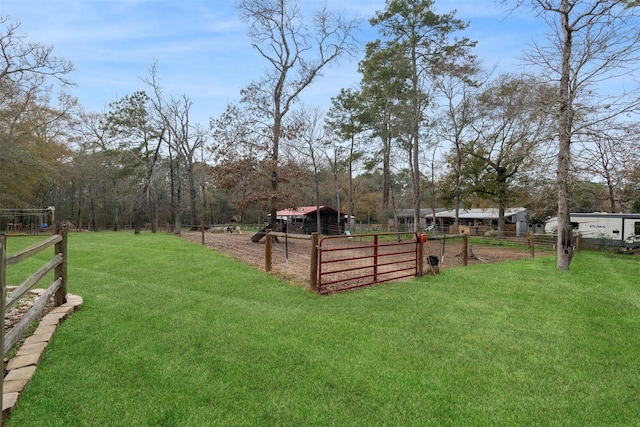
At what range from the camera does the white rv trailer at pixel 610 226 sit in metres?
16.3

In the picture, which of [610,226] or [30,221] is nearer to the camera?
[610,226]

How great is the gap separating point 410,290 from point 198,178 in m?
35.7

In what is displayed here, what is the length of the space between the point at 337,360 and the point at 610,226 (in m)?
20.3

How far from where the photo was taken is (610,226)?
17.0 meters

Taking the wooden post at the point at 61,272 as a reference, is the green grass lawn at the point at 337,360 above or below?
below

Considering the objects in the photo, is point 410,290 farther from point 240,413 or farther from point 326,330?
point 240,413

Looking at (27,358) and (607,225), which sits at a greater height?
(607,225)

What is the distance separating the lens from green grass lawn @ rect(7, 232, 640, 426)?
2258 mm

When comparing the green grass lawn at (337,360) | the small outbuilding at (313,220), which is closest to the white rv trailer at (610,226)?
the green grass lawn at (337,360)

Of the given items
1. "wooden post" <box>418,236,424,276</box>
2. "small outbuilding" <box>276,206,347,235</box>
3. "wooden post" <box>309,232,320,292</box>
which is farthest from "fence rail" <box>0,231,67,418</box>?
"small outbuilding" <box>276,206,347,235</box>

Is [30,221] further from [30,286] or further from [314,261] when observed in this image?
[314,261]

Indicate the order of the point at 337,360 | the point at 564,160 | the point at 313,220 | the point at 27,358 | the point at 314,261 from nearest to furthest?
1. the point at 27,358
2. the point at 337,360
3. the point at 314,261
4. the point at 564,160
5. the point at 313,220

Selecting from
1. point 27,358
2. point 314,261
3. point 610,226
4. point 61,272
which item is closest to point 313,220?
Answer: point 610,226

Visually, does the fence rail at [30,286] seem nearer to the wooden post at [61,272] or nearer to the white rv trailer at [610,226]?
the wooden post at [61,272]
